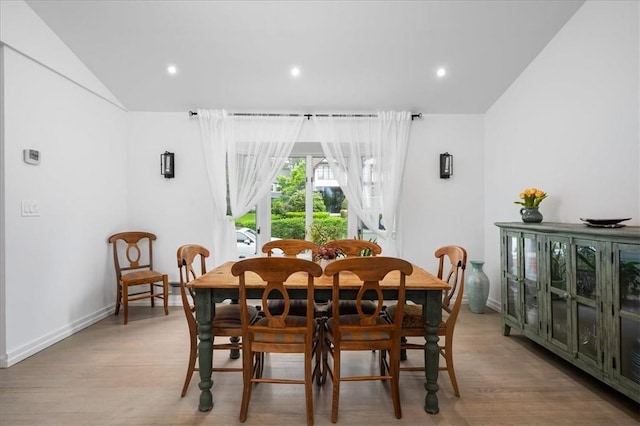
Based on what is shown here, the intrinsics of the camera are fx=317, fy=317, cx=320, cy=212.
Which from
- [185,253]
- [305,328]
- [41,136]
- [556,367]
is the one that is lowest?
[556,367]

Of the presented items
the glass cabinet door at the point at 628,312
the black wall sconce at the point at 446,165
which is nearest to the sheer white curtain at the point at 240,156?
the black wall sconce at the point at 446,165

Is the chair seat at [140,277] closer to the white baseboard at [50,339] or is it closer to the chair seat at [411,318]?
the white baseboard at [50,339]

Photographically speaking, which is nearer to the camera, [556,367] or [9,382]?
[9,382]

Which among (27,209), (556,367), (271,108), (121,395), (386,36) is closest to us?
(121,395)

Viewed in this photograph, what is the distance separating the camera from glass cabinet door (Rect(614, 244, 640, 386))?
6.22ft

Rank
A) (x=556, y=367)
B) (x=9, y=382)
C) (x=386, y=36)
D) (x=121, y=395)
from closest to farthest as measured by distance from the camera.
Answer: (x=121, y=395) < (x=9, y=382) < (x=556, y=367) < (x=386, y=36)

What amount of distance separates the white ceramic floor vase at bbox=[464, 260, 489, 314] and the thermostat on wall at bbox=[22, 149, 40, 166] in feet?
15.0

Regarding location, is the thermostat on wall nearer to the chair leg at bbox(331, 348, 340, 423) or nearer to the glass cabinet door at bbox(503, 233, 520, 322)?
the chair leg at bbox(331, 348, 340, 423)

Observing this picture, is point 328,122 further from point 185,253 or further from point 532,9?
point 185,253

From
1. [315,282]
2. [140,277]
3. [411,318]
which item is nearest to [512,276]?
[411,318]

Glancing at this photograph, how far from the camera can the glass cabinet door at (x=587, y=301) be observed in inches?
83.5

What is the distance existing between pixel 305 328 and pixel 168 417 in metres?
0.99

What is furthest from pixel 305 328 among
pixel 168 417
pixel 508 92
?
pixel 508 92

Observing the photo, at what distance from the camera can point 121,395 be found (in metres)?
2.12
